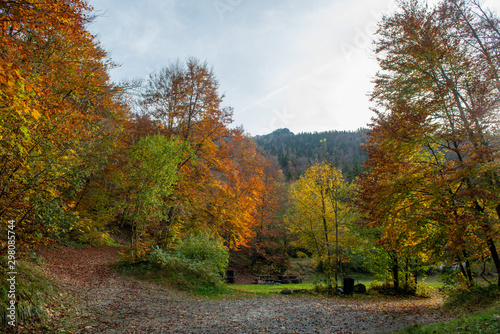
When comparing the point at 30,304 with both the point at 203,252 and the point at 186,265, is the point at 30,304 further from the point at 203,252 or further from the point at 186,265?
the point at 203,252

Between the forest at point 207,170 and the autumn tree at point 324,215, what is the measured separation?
0.24ft

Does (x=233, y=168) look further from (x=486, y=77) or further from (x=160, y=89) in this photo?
(x=486, y=77)

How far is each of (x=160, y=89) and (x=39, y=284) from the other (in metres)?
11.2

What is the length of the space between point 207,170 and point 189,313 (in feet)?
25.2

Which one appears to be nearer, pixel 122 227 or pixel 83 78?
pixel 83 78

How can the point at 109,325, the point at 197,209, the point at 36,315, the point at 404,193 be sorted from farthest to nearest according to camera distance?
the point at 197,209 → the point at 404,193 → the point at 109,325 → the point at 36,315

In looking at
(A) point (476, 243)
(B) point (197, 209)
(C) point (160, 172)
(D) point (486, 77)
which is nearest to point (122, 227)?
(B) point (197, 209)

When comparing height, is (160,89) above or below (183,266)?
above

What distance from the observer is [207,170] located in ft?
Answer: 45.3

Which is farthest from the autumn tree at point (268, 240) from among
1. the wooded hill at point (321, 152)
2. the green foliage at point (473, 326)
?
the green foliage at point (473, 326)

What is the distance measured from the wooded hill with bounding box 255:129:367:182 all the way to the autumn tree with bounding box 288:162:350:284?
0.82m

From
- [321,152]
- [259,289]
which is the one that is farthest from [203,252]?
[321,152]

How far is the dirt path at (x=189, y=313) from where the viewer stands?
593 centimetres

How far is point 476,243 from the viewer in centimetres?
709
